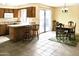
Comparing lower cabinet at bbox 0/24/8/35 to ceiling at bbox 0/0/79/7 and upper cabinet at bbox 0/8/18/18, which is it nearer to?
upper cabinet at bbox 0/8/18/18

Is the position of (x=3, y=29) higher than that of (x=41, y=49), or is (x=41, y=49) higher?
(x=3, y=29)

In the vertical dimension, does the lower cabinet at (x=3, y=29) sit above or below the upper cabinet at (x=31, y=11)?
below

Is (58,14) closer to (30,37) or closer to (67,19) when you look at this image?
(67,19)

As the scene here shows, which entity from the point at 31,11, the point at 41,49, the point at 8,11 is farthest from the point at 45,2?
the point at 41,49

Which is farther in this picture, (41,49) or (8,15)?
(41,49)

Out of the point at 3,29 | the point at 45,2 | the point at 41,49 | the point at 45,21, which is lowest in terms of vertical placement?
the point at 41,49

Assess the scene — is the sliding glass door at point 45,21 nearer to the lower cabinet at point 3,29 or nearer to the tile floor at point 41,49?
the tile floor at point 41,49

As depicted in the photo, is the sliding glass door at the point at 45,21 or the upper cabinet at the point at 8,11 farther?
the sliding glass door at the point at 45,21

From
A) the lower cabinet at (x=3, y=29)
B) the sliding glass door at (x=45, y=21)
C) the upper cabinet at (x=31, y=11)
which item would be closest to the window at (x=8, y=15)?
the lower cabinet at (x=3, y=29)

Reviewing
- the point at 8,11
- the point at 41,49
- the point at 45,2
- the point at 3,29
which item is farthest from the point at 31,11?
the point at 41,49

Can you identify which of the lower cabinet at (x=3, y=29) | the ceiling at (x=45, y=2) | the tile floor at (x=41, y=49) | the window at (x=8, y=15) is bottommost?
the tile floor at (x=41, y=49)

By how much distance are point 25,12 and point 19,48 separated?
76 cm

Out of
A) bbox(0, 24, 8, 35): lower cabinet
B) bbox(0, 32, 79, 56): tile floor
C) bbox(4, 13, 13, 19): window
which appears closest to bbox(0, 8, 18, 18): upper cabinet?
bbox(4, 13, 13, 19): window

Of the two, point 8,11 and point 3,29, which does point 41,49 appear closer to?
point 3,29
